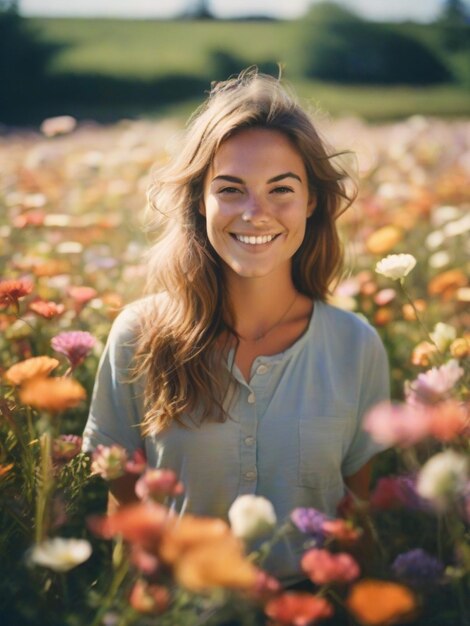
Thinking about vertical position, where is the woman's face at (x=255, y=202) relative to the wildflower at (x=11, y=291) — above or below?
above

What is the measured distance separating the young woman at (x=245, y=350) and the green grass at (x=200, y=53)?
15939 millimetres

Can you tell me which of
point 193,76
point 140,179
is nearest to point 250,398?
point 140,179

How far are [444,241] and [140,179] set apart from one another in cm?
149

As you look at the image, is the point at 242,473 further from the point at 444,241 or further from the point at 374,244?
the point at 444,241

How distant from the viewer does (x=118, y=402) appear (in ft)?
5.14

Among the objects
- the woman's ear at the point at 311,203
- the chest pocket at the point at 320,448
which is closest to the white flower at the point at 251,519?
the chest pocket at the point at 320,448

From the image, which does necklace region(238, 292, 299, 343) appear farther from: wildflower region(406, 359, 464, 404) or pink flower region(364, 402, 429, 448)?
pink flower region(364, 402, 429, 448)

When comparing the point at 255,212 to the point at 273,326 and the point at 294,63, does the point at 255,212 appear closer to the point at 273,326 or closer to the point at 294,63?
the point at 273,326

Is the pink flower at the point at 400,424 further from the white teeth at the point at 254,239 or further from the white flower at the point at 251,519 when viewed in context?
the white teeth at the point at 254,239

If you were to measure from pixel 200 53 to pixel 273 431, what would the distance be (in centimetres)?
2250

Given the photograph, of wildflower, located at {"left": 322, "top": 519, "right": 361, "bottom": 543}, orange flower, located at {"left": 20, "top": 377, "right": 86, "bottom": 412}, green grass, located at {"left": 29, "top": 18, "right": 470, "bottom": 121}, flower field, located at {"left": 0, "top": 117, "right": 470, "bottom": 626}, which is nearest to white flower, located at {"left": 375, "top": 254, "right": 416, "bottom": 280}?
flower field, located at {"left": 0, "top": 117, "right": 470, "bottom": 626}

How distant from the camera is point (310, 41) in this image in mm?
23516

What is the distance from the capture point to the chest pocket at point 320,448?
1.52m

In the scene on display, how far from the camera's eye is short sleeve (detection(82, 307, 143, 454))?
1559 millimetres
